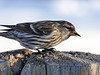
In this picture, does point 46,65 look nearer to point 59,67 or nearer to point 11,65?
point 59,67

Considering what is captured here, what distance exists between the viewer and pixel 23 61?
462cm

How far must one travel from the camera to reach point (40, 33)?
5.88m

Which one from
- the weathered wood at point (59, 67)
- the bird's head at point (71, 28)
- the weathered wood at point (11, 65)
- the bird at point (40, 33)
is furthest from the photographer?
the bird's head at point (71, 28)

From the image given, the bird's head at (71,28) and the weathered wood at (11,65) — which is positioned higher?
the bird's head at (71,28)

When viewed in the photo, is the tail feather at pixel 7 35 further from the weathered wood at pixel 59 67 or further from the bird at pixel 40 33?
the weathered wood at pixel 59 67

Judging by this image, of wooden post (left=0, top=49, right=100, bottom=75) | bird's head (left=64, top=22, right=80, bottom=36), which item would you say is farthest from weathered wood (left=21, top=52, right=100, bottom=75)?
bird's head (left=64, top=22, right=80, bottom=36)

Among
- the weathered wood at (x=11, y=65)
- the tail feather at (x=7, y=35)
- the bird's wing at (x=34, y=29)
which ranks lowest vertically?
the weathered wood at (x=11, y=65)

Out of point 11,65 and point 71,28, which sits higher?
point 71,28

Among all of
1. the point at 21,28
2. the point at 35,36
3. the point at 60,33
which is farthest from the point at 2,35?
the point at 60,33

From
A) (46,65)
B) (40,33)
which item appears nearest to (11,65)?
(46,65)

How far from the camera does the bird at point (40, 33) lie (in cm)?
580

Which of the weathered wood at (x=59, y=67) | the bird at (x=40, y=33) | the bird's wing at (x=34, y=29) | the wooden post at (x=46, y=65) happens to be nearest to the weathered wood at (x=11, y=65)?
the wooden post at (x=46, y=65)

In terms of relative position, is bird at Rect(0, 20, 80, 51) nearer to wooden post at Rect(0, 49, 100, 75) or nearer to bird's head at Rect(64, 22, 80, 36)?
bird's head at Rect(64, 22, 80, 36)

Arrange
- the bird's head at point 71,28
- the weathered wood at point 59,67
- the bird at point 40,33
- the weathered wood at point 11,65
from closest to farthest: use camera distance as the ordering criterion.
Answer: the weathered wood at point 59,67
the weathered wood at point 11,65
the bird at point 40,33
the bird's head at point 71,28
